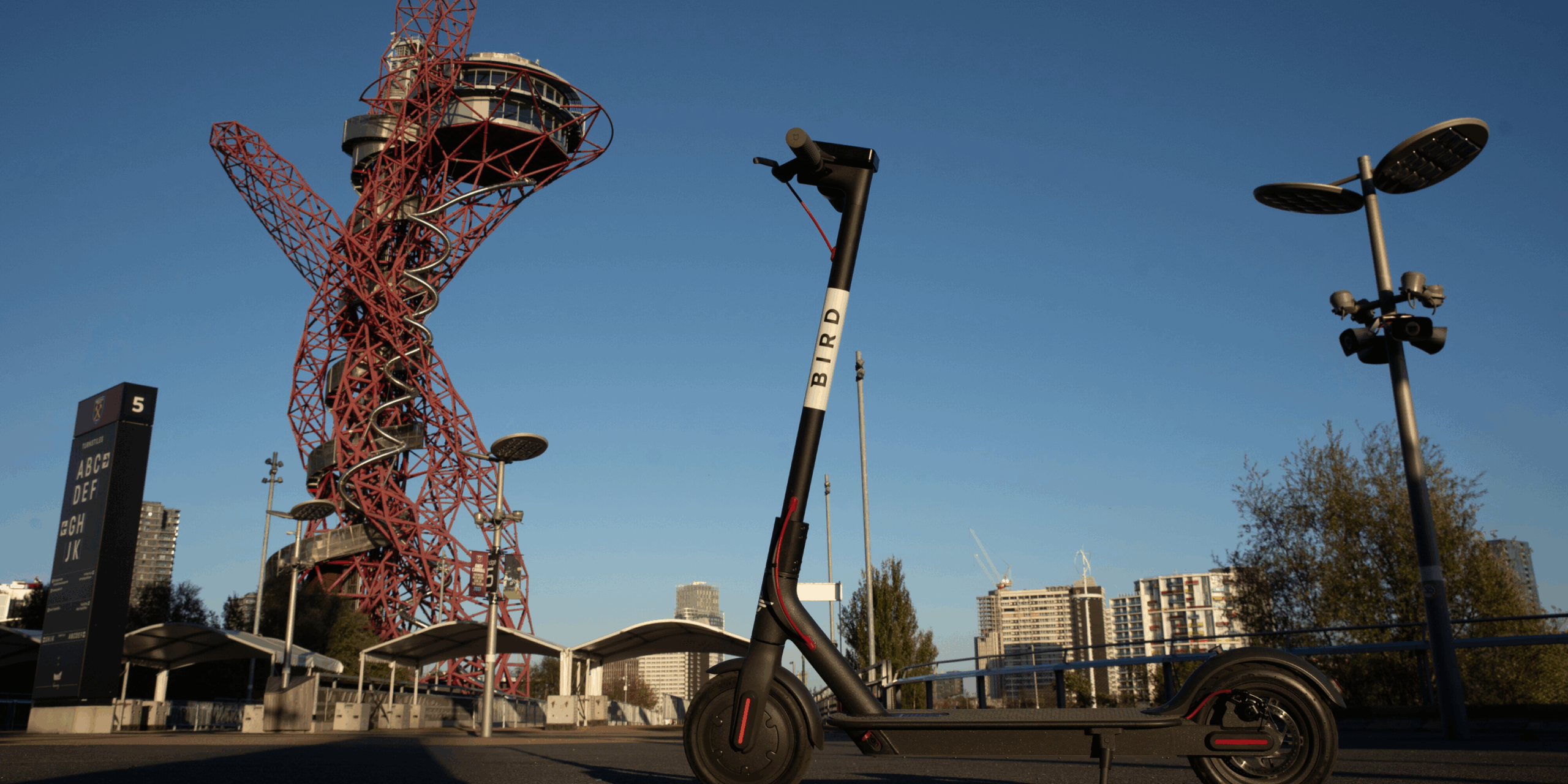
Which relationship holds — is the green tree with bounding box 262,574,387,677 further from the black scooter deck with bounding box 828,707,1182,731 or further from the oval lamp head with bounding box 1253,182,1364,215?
the black scooter deck with bounding box 828,707,1182,731

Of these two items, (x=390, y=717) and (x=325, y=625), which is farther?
(x=325, y=625)

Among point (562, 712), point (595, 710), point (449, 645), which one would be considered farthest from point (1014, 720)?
point (449, 645)

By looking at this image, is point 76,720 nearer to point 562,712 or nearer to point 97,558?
point 97,558

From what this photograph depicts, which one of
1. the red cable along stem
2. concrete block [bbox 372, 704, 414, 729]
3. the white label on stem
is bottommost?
concrete block [bbox 372, 704, 414, 729]

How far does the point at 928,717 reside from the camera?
4.90m

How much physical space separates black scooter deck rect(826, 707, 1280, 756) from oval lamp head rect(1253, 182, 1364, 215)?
10479 millimetres

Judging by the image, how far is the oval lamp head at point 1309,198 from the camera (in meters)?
13.4

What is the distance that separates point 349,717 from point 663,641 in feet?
31.1

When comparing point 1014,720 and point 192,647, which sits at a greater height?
point 192,647

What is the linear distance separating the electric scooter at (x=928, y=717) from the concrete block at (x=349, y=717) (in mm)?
28043

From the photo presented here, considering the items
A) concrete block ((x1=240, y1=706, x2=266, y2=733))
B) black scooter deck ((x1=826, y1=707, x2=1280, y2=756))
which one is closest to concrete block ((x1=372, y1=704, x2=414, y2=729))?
concrete block ((x1=240, y1=706, x2=266, y2=733))

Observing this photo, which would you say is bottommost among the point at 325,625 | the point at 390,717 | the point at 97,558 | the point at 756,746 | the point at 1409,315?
the point at 390,717

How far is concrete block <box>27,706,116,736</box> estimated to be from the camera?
25.3 meters

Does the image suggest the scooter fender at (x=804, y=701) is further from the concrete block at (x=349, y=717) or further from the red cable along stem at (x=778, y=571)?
the concrete block at (x=349, y=717)
